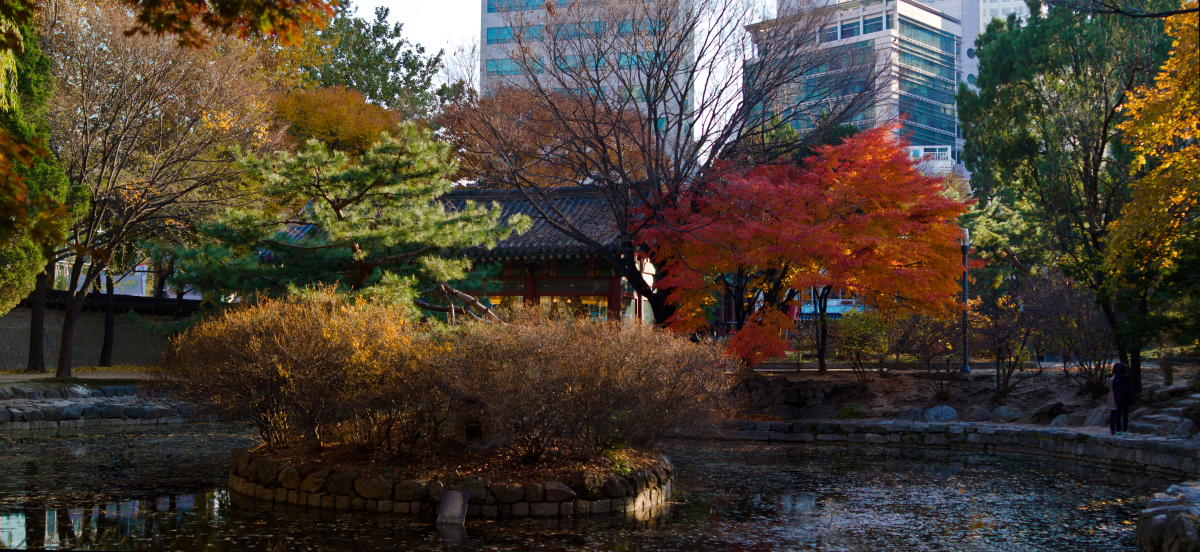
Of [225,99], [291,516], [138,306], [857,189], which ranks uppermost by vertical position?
[225,99]

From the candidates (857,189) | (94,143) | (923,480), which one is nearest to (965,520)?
(923,480)

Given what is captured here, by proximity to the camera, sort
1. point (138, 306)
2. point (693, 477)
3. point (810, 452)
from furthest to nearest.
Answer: point (138, 306), point (810, 452), point (693, 477)

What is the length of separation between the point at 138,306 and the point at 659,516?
928 inches

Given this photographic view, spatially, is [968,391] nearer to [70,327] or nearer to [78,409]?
[78,409]

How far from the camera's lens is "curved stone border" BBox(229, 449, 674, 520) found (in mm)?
10273

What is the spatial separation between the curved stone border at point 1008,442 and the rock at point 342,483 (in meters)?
8.31

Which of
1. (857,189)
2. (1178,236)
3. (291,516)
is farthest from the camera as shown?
(857,189)

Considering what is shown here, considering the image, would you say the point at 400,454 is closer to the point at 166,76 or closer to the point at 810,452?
the point at 810,452

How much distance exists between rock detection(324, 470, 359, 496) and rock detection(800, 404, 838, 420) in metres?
12.6

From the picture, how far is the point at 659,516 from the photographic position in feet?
34.8

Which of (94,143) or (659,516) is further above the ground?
(94,143)

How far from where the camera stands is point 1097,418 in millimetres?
17953

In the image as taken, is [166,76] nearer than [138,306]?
Yes

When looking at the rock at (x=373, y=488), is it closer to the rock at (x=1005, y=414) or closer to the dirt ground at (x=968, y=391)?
the dirt ground at (x=968, y=391)
